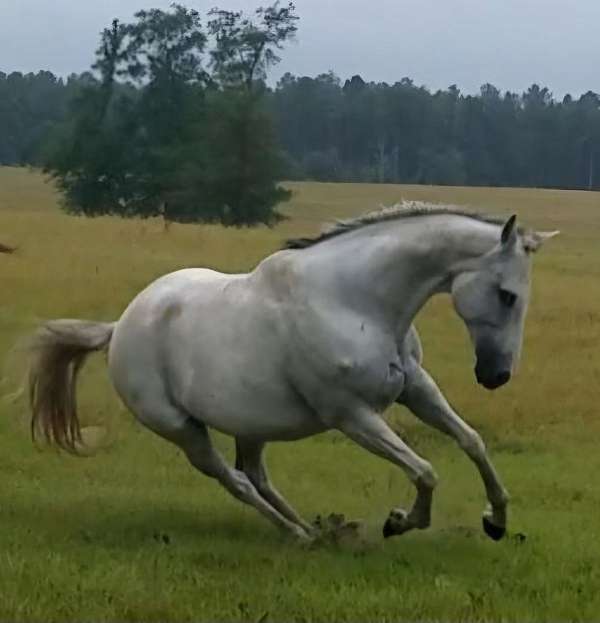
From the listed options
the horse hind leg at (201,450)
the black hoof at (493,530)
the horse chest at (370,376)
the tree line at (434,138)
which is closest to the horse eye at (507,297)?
the horse chest at (370,376)

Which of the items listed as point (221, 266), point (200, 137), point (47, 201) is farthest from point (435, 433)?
point (47, 201)

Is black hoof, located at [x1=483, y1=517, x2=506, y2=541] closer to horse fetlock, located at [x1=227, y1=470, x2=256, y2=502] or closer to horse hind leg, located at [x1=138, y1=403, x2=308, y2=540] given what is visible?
horse hind leg, located at [x1=138, y1=403, x2=308, y2=540]

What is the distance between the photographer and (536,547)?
7.43 meters

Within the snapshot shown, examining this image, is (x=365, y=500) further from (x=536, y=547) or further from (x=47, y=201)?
(x=47, y=201)

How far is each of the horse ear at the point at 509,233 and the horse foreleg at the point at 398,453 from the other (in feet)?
3.56

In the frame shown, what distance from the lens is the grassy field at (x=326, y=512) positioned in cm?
605

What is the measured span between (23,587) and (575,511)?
4.20 meters

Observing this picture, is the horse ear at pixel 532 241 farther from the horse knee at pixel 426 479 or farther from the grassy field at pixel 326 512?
the grassy field at pixel 326 512

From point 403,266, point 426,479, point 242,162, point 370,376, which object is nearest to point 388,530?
point 426,479

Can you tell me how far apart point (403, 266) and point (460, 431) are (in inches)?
36.0

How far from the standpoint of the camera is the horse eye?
6.96 meters

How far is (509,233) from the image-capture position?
6.92 meters

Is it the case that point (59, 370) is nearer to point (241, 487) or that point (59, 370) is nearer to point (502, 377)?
point (241, 487)

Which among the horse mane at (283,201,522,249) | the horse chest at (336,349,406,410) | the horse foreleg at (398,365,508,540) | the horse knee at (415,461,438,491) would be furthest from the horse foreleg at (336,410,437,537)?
the horse mane at (283,201,522,249)
